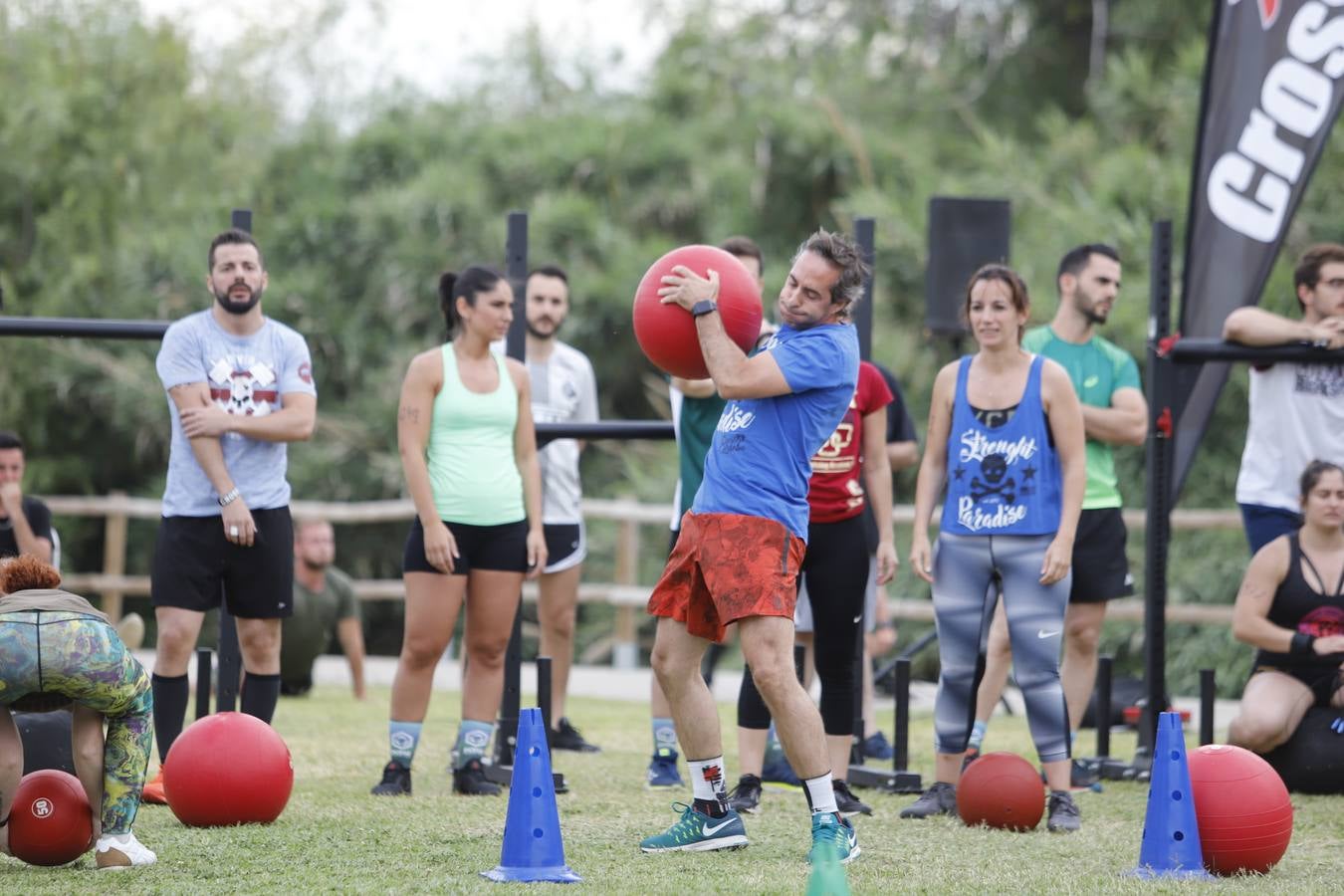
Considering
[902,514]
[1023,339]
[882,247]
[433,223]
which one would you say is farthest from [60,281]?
[1023,339]

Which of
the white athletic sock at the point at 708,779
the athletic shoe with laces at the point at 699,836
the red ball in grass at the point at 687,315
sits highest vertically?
the red ball in grass at the point at 687,315

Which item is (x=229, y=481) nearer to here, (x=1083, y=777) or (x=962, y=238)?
(x=1083, y=777)

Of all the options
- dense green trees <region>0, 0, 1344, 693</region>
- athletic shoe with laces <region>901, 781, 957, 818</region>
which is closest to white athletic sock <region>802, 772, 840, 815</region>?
athletic shoe with laces <region>901, 781, 957, 818</region>

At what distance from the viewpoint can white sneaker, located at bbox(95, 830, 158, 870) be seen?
14.8ft

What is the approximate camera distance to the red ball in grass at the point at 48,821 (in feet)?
14.9

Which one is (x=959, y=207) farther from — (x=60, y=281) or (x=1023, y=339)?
(x=60, y=281)

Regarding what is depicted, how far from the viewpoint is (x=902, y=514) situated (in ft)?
37.1

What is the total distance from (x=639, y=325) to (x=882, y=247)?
34.8 feet

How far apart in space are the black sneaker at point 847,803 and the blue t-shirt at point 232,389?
7.41ft

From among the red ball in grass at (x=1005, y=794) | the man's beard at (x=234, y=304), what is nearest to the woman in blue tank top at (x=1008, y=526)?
the red ball in grass at (x=1005, y=794)

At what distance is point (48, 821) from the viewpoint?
456cm

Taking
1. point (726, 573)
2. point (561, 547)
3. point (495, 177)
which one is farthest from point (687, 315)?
point (495, 177)

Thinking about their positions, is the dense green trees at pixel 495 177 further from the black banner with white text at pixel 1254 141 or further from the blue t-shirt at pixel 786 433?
the blue t-shirt at pixel 786 433

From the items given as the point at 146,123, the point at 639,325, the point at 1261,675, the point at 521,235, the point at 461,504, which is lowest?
the point at 1261,675
